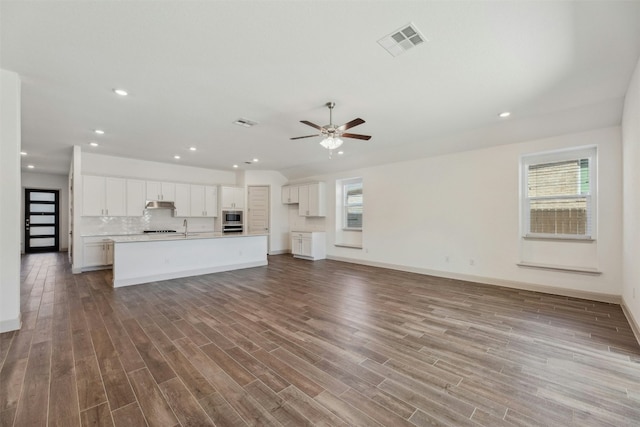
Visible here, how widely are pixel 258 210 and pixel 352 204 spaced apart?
10.8ft

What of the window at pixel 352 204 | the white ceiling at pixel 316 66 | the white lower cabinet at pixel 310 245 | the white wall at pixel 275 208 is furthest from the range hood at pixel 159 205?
the window at pixel 352 204

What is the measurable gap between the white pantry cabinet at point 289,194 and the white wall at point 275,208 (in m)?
0.18

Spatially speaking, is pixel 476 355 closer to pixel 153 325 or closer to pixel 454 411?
pixel 454 411

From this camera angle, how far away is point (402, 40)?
231cm

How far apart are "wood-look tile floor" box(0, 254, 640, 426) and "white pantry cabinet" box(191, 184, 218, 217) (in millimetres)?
3995

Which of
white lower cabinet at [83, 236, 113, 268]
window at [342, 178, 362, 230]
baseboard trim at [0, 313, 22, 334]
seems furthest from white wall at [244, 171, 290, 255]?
baseboard trim at [0, 313, 22, 334]

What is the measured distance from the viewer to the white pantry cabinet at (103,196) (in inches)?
249

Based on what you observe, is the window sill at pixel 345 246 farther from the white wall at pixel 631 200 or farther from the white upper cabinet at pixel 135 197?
the white upper cabinet at pixel 135 197

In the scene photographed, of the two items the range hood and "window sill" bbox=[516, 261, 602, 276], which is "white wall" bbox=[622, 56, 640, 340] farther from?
the range hood

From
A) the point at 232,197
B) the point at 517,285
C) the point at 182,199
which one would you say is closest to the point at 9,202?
the point at 182,199

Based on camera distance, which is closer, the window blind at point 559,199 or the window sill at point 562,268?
the window sill at point 562,268

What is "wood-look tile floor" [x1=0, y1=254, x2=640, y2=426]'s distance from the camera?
177 centimetres

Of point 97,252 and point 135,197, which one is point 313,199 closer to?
point 135,197

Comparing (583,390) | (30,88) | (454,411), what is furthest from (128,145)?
(583,390)
